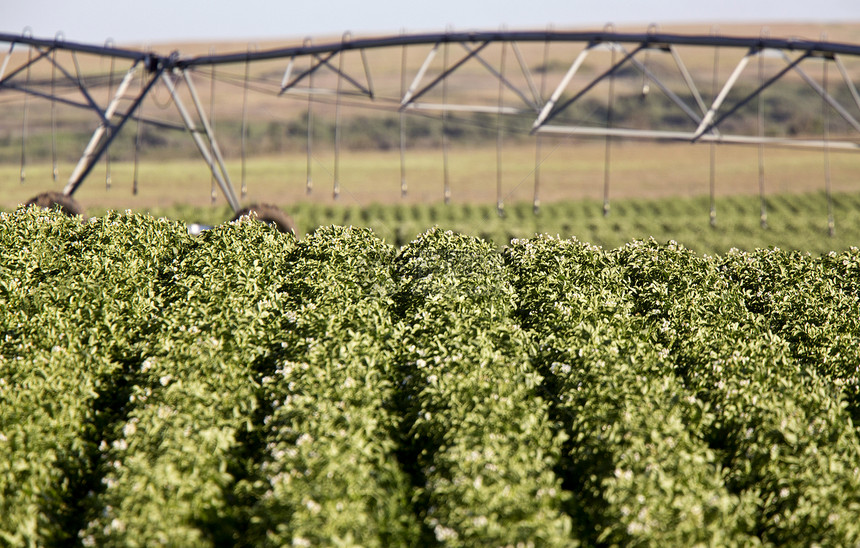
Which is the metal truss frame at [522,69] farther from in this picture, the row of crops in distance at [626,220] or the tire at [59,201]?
the row of crops in distance at [626,220]

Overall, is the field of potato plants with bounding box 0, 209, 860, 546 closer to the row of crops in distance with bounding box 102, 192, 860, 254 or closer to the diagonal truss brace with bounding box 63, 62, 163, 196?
the diagonal truss brace with bounding box 63, 62, 163, 196

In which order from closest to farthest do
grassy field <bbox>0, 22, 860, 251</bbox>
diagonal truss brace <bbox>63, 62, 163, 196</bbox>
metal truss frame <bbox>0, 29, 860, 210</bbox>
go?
1. metal truss frame <bbox>0, 29, 860, 210</bbox>
2. diagonal truss brace <bbox>63, 62, 163, 196</bbox>
3. grassy field <bbox>0, 22, 860, 251</bbox>

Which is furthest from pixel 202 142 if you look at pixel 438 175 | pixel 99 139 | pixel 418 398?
pixel 438 175

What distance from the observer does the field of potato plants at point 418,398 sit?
21.4 ft

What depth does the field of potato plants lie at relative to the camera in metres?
6.51

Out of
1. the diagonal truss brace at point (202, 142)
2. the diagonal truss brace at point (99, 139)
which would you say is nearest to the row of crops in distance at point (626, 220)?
the diagonal truss brace at point (202, 142)

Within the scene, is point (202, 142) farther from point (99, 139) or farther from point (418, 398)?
point (418, 398)

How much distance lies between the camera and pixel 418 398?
812 cm

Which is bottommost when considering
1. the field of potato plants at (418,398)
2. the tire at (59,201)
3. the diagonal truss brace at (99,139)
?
the field of potato plants at (418,398)

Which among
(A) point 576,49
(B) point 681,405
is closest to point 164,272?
(B) point 681,405

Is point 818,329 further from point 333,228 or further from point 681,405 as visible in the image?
point 333,228

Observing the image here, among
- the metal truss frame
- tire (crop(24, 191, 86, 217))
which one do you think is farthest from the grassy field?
tire (crop(24, 191, 86, 217))

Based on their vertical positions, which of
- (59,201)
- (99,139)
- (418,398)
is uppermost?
(99,139)

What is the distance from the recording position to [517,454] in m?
6.95
